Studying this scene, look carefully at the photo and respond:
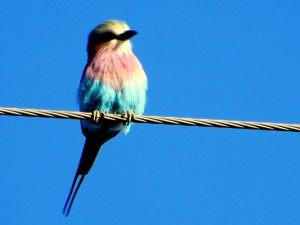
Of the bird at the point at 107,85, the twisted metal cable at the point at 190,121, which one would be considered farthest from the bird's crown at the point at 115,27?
the twisted metal cable at the point at 190,121

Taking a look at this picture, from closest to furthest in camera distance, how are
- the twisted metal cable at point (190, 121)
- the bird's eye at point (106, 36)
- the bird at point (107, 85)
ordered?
the twisted metal cable at point (190, 121) < the bird at point (107, 85) < the bird's eye at point (106, 36)

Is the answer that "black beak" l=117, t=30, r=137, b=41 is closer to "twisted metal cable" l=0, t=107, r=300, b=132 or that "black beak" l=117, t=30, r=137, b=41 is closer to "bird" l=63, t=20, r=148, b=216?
"bird" l=63, t=20, r=148, b=216

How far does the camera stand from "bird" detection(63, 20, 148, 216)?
5918 mm

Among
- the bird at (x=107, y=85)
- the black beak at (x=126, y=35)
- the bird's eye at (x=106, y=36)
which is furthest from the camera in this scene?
the bird's eye at (x=106, y=36)

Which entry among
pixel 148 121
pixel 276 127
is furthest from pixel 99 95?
pixel 276 127

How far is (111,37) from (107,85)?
63cm

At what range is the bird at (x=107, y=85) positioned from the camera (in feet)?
19.4

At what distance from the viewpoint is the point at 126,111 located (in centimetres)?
581

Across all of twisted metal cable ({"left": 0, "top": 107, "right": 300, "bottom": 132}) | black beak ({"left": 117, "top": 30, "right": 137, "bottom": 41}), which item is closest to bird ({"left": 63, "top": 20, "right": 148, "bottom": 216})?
black beak ({"left": 117, "top": 30, "right": 137, "bottom": 41})

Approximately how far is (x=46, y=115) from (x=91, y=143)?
2.41 metres

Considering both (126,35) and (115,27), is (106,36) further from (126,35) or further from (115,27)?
(126,35)

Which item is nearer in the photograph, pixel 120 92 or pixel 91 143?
pixel 120 92

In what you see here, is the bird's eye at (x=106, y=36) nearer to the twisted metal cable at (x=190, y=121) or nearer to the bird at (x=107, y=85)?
the bird at (x=107, y=85)

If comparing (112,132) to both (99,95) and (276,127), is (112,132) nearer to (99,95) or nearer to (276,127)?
(99,95)
